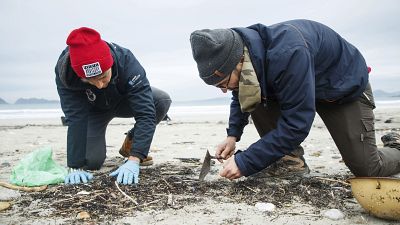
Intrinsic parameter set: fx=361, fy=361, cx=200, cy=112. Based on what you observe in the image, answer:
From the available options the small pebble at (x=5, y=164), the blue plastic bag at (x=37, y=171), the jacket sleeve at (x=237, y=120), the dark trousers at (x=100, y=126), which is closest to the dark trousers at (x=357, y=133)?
the jacket sleeve at (x=237, y=120)

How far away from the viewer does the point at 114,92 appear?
13.8 feet

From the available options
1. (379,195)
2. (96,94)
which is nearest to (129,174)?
(96,94)

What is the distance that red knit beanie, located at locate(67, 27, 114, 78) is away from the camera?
3.37 m

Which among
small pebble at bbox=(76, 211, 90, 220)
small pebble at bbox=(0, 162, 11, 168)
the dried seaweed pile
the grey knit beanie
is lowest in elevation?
small pebble at bbox=(0, 162, 11, 168)

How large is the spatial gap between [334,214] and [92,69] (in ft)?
7.94

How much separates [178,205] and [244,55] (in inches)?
49.0

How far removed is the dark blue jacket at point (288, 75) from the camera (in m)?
2.53

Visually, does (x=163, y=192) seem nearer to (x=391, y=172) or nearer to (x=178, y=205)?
(x=178, y=205)

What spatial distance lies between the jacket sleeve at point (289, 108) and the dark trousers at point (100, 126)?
2232mm

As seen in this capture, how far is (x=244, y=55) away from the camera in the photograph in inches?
104

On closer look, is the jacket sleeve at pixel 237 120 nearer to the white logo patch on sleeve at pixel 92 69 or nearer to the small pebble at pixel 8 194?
the white logo patch on sleeve at pixel 92 69

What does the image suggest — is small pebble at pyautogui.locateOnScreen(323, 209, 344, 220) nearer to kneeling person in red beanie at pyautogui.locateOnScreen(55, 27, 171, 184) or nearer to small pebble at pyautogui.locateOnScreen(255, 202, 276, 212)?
small pebble at pyautogui.locateOnScreen(255, 202, 276, 212)

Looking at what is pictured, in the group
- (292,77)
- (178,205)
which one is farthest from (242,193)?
(292,77)

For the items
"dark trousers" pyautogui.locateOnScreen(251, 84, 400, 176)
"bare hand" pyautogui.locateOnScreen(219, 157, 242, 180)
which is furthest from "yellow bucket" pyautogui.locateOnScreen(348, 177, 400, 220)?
"dark trousers" pyautogui.locateOnScreen(251, 84, 400, 176)
